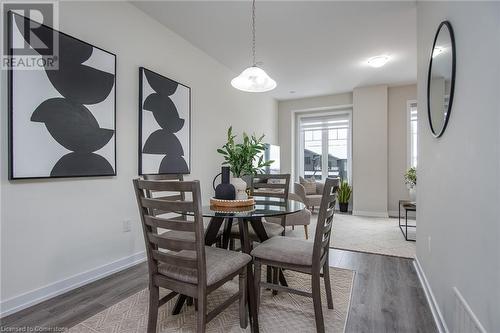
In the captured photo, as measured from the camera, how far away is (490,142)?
98 cm

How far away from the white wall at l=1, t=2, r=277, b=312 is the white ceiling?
340 millimetres

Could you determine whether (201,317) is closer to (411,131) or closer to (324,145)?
(411,131)

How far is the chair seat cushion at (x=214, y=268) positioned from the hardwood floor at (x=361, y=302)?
0.83 m

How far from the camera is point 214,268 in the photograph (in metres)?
1.40

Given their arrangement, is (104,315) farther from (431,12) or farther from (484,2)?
(431,12)

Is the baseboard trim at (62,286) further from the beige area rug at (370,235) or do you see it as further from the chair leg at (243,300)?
the beige area rug at (370,235)

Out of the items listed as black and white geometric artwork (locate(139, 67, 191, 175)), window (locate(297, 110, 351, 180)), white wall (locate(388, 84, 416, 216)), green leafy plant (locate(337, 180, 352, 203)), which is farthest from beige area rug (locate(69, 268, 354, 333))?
window (locate(297, 110, 351, 180))

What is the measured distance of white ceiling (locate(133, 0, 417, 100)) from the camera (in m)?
2.69

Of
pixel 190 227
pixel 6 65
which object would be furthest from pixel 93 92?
pixel 190 227

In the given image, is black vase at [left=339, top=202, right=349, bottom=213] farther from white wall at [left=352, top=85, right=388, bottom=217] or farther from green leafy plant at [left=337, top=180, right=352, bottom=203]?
white wall at [left=352, top=85, right=388, bottom=217]

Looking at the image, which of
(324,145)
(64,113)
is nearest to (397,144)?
(324,145)

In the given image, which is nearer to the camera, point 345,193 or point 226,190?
point 226,190

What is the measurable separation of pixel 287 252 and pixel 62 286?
1.83 metres

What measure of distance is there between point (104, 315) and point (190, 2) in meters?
2.86
